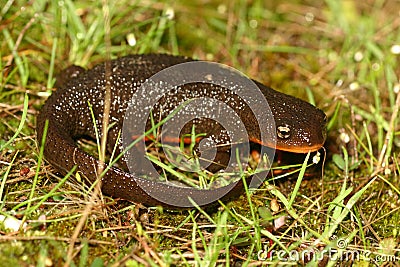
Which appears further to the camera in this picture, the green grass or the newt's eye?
the newt's eye

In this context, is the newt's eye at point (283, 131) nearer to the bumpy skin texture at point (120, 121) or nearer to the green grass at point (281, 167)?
the bumpy skin texture at point (120, 121)

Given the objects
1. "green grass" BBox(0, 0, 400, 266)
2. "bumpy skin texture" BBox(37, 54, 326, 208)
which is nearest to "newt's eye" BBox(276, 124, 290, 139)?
"bumpy skin texture" BBox(37, 54, 326, 208)

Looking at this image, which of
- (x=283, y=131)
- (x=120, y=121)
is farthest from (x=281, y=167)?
(x=120, y=121)

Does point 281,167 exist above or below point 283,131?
below

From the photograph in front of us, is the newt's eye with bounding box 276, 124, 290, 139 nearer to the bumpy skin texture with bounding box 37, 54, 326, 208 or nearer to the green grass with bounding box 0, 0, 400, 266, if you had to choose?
the bumpy skin texture with bounding box 37, 54, 326, 208

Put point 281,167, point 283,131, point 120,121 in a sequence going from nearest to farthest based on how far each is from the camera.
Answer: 1. point 281,167
2. point 283,131
3. point 120,121

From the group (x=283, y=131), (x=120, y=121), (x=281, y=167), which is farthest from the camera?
(x=120, y=121)

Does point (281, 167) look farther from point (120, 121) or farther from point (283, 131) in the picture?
point (120, 121)

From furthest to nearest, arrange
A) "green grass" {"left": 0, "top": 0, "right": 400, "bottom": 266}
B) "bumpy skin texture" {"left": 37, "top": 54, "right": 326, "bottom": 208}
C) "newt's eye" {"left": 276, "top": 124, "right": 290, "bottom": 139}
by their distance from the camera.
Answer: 1. "newt's eye" {"left": 276, "top": 124, "right": 290, "bottom": 139}
2. "bumpy skin texture" {"left": 37, "top": 54, "right": 326, "bottom": 208}
3. "green grass" {"left": 0, "top": 0, "right": 400, "bottom": 266}

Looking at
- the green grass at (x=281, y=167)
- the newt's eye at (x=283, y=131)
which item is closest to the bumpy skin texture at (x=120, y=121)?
the newt's eye at (x=283, y=131)
